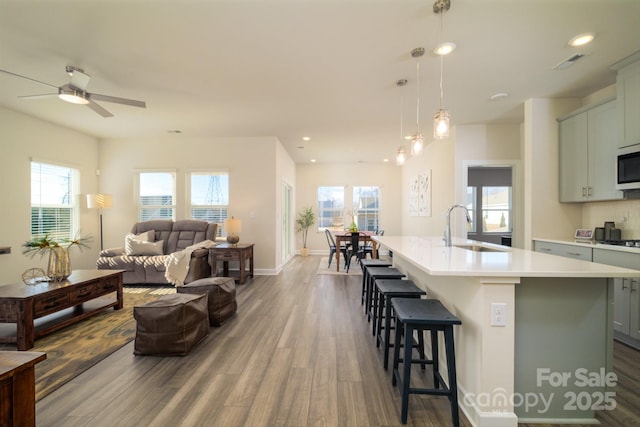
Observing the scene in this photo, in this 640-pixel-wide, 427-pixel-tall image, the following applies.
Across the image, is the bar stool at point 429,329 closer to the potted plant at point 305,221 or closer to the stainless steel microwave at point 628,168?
the stainless steel microwave at point 628,168

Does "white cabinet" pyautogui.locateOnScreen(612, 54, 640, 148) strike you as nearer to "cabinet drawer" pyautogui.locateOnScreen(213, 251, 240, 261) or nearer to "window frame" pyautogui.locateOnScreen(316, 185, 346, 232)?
"cabinet drawer" pyautogui.locateOnScreen(213, 251, 240, 261)

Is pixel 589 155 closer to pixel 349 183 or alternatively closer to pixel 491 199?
pixel 491 199

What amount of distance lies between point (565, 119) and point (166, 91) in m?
5.19

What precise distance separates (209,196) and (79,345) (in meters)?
3.61

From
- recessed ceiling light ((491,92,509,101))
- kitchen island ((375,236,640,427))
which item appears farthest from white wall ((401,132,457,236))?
kitchen island ((375,236,640,427))

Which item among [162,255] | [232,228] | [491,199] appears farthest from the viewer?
[491,199]

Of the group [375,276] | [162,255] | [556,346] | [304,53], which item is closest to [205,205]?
[162,255]

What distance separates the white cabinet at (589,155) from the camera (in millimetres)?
3035

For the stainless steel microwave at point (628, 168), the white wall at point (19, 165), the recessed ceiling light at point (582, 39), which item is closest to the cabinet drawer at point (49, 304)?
the white wall at point (19, 165)

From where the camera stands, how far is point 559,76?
10.2 ft

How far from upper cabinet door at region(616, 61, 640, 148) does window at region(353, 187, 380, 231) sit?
229 inches

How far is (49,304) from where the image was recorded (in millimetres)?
2670

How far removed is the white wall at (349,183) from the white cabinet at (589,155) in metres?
4.89

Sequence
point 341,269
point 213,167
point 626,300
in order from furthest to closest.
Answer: point 341,269 → point 213,167 → point 626,300
